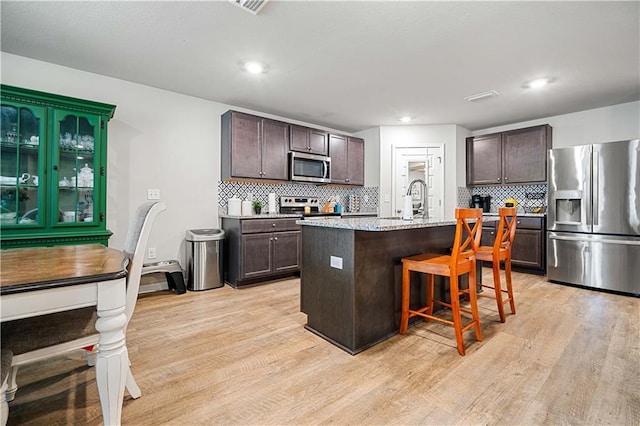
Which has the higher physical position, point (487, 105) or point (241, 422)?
point (487, 105)

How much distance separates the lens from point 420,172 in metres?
5.32

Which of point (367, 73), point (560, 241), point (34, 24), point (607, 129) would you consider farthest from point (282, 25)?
point (607, 129)

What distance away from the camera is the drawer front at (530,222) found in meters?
4.40

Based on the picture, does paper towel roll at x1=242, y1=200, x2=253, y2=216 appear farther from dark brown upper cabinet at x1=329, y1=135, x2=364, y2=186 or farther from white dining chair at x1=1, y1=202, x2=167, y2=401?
white dining chair at x1=1, y1=202, x2=167, y2=401

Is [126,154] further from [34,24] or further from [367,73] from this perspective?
[367,73]

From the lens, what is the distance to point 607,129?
13.8 feet

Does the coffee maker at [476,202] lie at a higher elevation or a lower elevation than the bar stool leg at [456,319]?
higher

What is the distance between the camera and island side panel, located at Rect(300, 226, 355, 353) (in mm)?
2111

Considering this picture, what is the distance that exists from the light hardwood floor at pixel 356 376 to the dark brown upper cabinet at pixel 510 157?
8.29 ft

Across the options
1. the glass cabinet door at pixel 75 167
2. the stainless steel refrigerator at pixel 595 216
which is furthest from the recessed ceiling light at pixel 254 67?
the stainless steel refrigerator at pixel 595 216

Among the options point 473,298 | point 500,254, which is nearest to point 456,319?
point 473,298

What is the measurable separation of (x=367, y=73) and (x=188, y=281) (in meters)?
3.15

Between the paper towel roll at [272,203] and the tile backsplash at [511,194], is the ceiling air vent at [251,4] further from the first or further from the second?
the tile backsplash at [511,194]

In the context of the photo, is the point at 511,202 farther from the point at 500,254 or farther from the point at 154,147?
the point at 154,147
